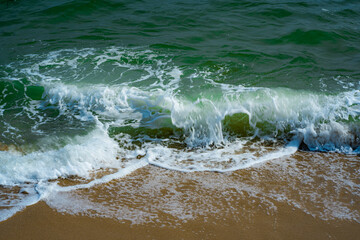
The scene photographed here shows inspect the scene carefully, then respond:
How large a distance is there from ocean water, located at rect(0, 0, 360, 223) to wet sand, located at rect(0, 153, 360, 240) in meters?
0.04

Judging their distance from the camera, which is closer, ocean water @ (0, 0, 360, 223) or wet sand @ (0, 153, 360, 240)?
wet sand @ (0, 153, 360, 240)

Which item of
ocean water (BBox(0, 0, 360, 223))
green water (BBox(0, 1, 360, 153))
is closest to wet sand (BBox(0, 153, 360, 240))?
ocean water (BBox(0, 0, 360, 223))

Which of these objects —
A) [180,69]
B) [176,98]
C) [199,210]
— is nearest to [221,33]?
[180,69]

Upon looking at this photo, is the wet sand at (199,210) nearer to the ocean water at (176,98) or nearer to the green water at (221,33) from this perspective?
the ocean water at (176,98)

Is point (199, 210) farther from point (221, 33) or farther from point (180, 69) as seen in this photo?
point (221, 33)

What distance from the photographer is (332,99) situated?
15.9ft

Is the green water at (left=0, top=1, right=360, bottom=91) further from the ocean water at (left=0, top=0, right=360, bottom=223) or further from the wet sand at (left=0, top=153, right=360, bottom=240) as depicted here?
the wet sand at (left=0, top=153, right=360, bottom=240)

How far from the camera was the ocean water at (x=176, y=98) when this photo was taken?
343 centimetres

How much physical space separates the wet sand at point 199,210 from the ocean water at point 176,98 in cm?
4

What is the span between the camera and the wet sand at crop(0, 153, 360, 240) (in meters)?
2.63

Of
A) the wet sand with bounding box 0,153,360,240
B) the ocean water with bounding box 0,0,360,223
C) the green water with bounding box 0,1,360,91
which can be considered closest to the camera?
the wet sand with bounding box 0,153,360,240

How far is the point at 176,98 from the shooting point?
194 inches

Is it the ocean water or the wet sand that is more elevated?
the ocean water

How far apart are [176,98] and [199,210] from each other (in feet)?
7.65
